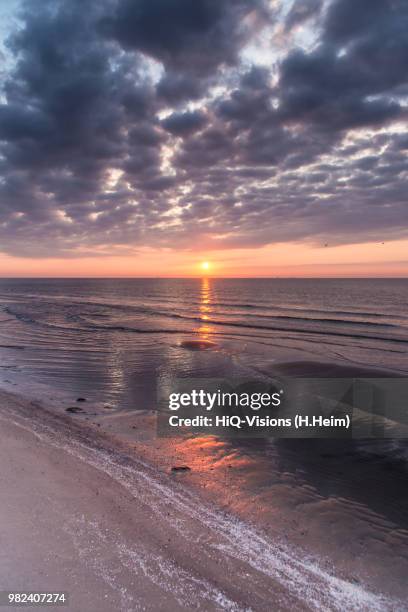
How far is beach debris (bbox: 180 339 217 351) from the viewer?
22578 millimetres

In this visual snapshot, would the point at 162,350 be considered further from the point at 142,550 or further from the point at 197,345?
the point at 142,550

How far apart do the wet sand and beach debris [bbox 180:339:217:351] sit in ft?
53.4

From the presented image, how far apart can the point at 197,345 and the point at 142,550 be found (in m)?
19.4

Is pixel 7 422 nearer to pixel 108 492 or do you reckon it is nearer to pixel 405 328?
pixel 108 492

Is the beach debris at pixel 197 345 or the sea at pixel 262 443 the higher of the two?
the sea at pixel 262 443

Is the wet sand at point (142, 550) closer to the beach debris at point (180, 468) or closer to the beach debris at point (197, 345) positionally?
the beach debris at point (180, 468)

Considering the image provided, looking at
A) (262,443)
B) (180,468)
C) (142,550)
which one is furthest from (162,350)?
(142,550)

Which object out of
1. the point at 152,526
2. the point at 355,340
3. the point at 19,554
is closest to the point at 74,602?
the point at 19,554

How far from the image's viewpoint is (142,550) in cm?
421

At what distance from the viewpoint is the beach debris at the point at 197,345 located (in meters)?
22.6

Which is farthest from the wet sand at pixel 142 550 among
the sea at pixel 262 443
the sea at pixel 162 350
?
the sea at pixel 162 350

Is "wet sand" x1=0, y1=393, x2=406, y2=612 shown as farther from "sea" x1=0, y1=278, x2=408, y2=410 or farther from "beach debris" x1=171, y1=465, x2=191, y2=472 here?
"sea" x1=0, y1=278, x2=408, y2=410

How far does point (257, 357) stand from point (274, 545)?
15.6m

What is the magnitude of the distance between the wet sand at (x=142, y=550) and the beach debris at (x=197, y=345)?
16.3 m
